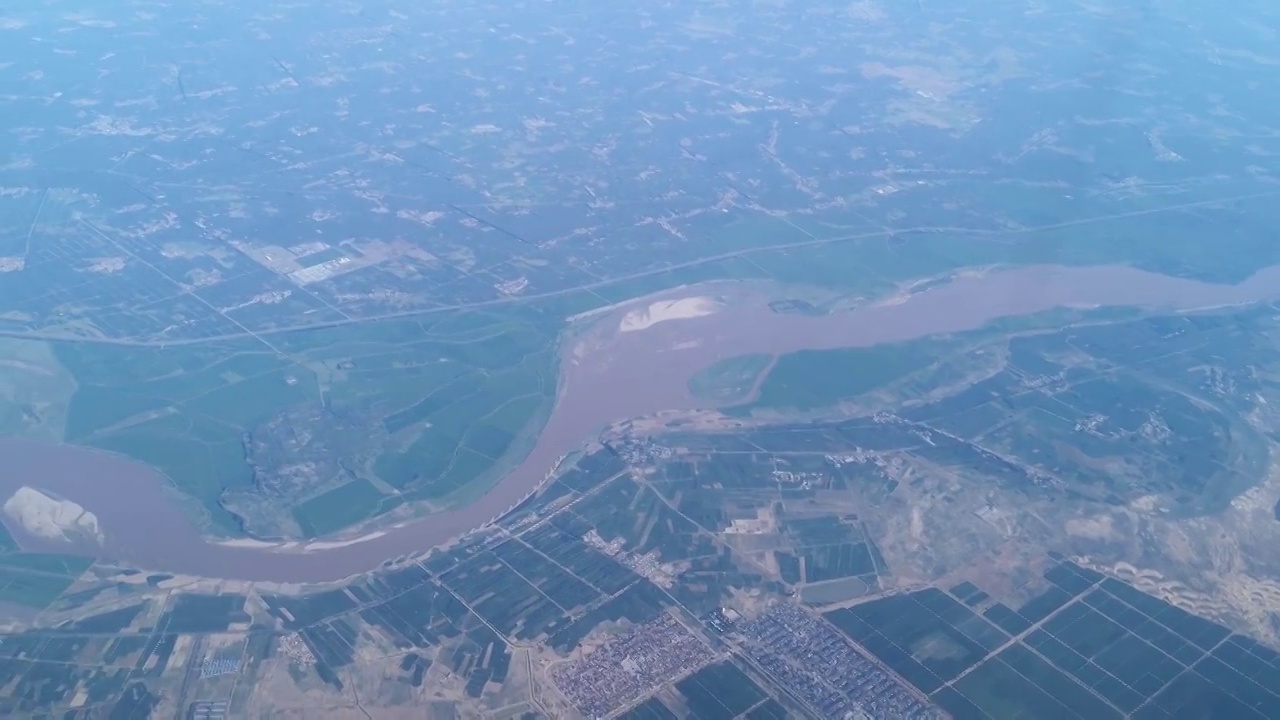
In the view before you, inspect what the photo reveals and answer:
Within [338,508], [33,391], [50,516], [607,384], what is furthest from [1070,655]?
[33,391]

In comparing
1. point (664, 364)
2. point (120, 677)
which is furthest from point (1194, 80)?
point (120, 677)

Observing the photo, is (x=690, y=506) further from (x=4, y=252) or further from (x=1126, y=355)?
(x=4, y=252)

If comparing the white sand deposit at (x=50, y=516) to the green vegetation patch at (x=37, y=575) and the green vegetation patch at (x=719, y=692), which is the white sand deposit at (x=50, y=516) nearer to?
the green vegetation patch at (x=37, y=575)

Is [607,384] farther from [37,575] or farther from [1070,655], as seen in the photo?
[37,575]

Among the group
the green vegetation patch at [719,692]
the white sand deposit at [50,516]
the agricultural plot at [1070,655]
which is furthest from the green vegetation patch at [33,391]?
the agricultural plot at [1070,655]

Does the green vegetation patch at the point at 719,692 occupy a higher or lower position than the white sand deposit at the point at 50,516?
higher

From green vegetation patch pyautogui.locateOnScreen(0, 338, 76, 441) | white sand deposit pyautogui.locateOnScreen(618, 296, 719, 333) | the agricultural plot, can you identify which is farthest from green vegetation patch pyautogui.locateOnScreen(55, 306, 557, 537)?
the agricultural plot
